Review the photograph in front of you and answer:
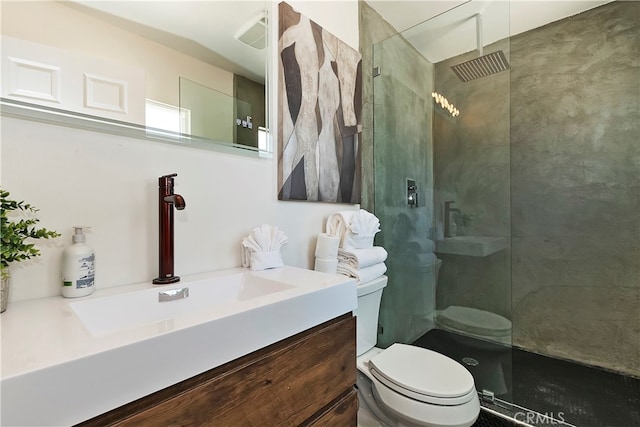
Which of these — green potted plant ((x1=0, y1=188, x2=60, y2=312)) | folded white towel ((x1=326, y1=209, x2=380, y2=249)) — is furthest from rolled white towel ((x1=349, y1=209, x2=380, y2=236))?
green potted plant ((x1=0, y1=188, x2=60, y2=312))

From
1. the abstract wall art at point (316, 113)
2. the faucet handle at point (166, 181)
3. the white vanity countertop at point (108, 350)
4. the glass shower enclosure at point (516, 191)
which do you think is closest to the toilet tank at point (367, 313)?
the glass shower enclosure at point (516, 191)

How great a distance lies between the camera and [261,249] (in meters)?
1.08

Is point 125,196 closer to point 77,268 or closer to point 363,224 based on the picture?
point 77,268

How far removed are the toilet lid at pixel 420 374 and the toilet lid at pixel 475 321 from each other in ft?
2.23

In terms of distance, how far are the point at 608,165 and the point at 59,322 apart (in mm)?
2691

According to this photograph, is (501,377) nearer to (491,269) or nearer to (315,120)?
(491,269)

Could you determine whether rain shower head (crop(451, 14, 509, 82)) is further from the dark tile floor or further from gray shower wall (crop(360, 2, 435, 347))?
the dark tile floor

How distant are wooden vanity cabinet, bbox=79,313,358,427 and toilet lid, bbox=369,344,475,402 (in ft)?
1.15

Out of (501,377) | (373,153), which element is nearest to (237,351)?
(373,153)

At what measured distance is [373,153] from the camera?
1875mm

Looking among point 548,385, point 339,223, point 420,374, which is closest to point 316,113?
point 339,223

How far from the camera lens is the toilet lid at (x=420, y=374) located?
1073 mm

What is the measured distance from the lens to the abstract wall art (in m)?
1.31

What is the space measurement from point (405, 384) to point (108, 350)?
3.29ft
